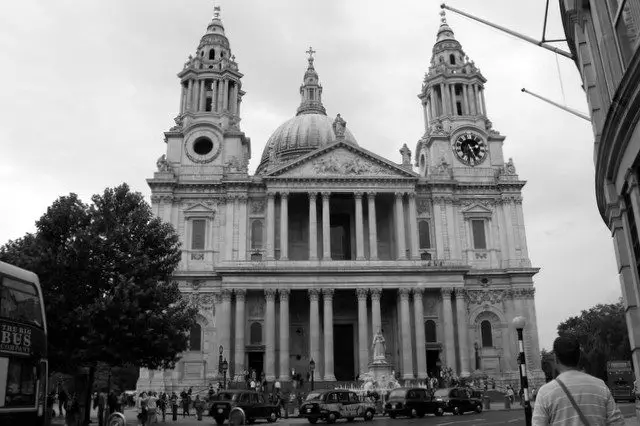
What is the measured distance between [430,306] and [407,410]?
21.3 metres

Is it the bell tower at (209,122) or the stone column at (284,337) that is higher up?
the bell tower at (209,122)

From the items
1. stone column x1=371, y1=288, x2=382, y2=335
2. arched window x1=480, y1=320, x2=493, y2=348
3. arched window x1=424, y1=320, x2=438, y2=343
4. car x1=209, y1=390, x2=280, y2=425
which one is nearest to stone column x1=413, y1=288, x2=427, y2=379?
arched window x1=424, y1=320, x2=438, y2=343

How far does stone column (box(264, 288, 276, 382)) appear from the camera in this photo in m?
44.8

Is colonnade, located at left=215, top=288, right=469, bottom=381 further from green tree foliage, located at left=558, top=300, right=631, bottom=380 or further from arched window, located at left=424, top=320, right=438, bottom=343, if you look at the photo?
green tree foliage, located at left=558, top=300, right=631, bottom=380

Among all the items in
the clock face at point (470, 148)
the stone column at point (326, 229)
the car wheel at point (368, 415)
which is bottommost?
the car wheel at point (368, 415)

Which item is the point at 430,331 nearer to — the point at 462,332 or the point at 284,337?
the point at 462,332

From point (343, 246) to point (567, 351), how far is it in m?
49.7

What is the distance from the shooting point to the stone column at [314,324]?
148ft

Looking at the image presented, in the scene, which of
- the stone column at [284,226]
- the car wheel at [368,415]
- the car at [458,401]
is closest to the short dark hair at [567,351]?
the car wheel at [368,415]

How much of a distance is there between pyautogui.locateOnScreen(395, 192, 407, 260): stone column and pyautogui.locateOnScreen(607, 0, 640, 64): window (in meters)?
37.4

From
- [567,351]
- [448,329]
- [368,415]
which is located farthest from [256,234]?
[567,351]

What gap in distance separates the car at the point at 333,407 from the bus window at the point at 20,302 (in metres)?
14.1

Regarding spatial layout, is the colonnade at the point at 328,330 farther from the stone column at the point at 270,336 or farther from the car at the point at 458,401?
the car at the point at 458,401

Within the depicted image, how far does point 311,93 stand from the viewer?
267 ft
